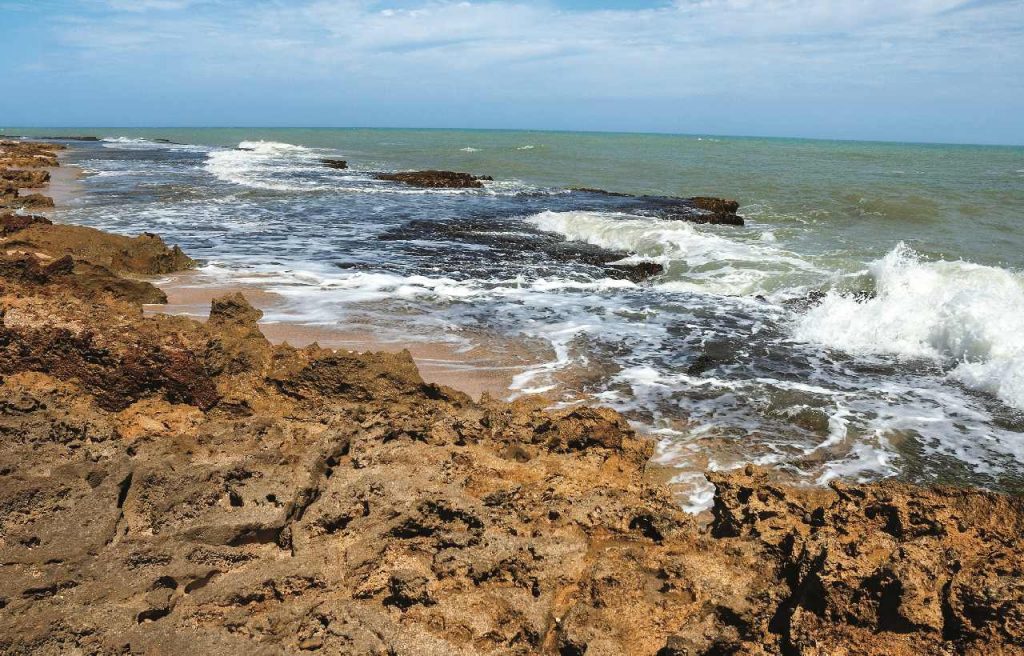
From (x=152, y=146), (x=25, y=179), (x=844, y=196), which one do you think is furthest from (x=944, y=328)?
(x=152, y=146)

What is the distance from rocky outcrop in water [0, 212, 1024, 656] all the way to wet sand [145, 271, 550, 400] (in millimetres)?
2345

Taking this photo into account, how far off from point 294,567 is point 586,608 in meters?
1.02

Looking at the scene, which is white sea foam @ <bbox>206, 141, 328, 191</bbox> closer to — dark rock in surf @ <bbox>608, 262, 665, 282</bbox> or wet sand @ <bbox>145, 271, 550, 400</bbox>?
dark rock in surf @ <bbox>608, 262, 665, 282</bbox>

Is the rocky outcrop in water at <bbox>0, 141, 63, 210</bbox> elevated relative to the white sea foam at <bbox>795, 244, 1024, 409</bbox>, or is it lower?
elevated

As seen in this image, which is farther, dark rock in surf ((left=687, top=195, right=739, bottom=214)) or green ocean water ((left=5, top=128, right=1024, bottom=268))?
dark rock in surf ((left=687, top=195, right=739, bottom=214))

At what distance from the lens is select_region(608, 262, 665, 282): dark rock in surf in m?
11.3

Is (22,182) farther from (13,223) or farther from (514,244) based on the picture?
(514,244)

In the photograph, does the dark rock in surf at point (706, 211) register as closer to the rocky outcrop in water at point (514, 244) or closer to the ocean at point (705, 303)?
the ocean at point (705, 303)

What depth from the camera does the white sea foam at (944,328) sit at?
258 inches

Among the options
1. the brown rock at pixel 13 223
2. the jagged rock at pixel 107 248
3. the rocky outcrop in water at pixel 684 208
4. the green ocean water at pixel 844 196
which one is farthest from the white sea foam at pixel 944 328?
the brown rock at pixel 13 223

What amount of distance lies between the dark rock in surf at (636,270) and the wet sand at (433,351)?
468 cm

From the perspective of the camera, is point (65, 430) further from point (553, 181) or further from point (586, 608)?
point (553, 181)

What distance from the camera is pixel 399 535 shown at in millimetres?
2553

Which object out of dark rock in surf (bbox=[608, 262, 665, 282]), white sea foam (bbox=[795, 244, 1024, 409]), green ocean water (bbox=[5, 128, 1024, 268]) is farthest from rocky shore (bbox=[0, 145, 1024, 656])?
green ocean water (bbox=[5, 128, 1024, 268])
